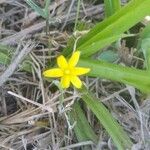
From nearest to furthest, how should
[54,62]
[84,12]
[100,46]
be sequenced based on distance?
[100,46]
[54,62]
[84,12]

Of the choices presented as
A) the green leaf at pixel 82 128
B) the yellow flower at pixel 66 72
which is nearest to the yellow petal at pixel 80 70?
the yellow flower at pixel 66 72

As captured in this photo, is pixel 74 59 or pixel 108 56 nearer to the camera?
pixel 74 59

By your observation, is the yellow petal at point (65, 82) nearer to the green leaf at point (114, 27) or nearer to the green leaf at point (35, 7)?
the green leaf at point (114, 27)

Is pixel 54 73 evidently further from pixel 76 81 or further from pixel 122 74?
pixel 122 74

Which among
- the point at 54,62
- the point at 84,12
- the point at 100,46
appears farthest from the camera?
the point at 84,12

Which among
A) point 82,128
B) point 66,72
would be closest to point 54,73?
point 66,72

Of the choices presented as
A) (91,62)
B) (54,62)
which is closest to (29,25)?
(54,62)

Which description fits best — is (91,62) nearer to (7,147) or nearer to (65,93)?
(65,93)
